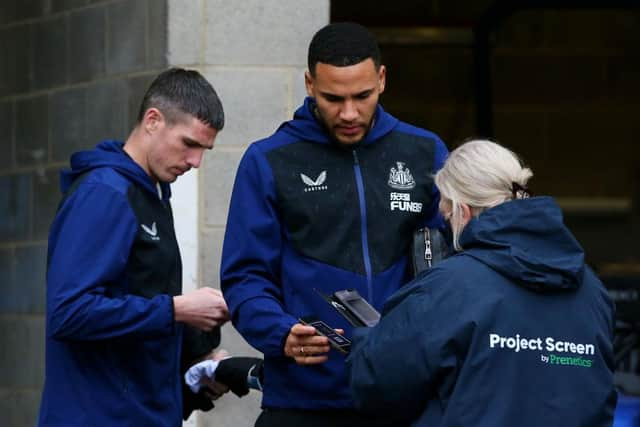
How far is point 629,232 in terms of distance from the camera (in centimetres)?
1266

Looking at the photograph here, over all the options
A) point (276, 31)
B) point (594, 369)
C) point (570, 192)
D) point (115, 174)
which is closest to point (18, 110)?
point (276, 31)

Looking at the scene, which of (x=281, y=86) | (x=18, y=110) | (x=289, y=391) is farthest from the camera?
(x=18, y=110)

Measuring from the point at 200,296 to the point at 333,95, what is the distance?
2.40 feet

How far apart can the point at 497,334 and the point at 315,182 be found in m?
0.99

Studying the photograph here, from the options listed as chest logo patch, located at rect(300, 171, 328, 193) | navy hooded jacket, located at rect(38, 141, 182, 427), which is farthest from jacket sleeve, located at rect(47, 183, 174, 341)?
chest logo patch, located at rect(300, 171, 328, 193)

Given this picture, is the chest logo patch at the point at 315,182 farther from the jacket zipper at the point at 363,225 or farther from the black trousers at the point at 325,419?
the black trousers at the point at 325,419

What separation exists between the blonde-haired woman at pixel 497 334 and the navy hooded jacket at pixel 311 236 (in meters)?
0.52

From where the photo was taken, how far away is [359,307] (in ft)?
13.0

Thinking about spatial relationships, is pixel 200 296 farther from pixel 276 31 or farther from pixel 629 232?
pixel 629 232

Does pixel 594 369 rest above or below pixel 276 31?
below

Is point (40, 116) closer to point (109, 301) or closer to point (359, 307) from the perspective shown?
point (109, 301)

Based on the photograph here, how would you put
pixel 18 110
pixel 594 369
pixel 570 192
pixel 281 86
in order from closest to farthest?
pixel 594 369
pixel 281 86
pixel 18 110
pixel 570 192

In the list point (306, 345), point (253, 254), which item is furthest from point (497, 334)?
point (253, 254)

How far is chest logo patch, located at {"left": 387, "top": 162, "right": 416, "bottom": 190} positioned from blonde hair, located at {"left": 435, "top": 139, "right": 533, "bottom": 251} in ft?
1.86
